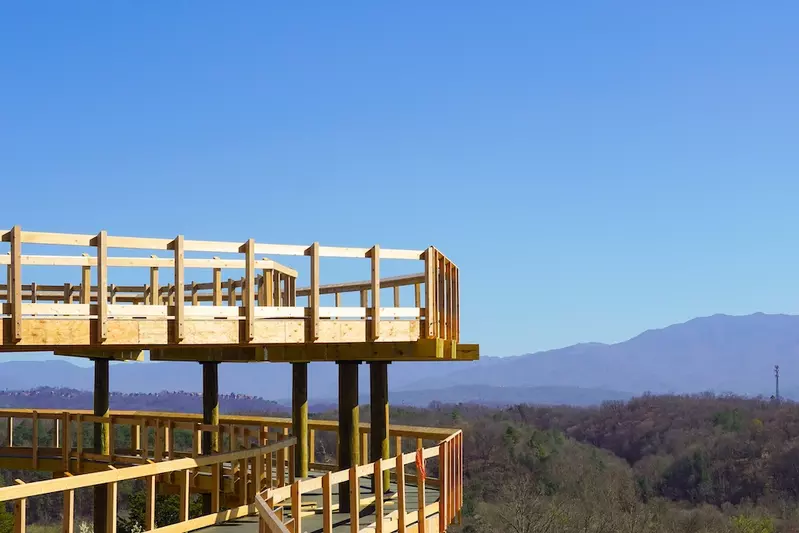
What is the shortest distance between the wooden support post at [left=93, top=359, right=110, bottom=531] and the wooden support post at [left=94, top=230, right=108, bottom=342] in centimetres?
1052

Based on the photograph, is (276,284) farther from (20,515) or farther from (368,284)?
(20,515)

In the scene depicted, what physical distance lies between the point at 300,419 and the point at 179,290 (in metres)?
7.71

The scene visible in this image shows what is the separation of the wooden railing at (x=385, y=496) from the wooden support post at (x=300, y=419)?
6.56ft

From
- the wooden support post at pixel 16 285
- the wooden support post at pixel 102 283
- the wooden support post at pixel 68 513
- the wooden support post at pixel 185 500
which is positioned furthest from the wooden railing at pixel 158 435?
the wooden support post at pixel 16 285

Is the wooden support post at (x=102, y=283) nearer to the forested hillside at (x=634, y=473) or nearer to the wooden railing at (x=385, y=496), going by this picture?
the wooden railing at (x=385, y=496)

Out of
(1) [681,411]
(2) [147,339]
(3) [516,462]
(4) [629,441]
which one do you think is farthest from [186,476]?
(1) [681,411]

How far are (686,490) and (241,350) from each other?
80.9m

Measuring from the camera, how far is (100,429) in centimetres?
2752

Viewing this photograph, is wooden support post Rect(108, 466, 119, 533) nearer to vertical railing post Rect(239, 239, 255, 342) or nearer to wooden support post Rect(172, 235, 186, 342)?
wooden support post Rect(172, 235, 186, 342)

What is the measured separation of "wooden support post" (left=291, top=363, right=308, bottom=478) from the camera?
22797 millimetres

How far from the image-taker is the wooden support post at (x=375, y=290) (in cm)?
1788

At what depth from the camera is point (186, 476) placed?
685 inches

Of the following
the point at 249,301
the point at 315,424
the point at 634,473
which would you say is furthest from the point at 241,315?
the point at 634,473

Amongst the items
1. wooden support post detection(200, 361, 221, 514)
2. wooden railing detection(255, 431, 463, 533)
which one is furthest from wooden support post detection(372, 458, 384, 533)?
wooden support post detection(200, 361, 221, 514)
